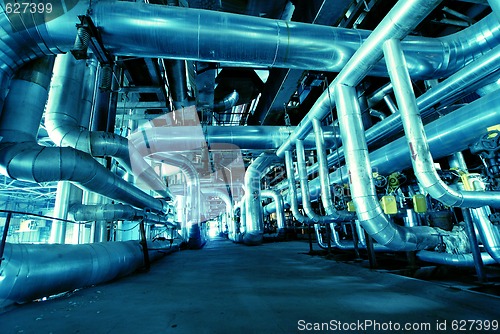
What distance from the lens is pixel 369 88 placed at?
14.4 ft

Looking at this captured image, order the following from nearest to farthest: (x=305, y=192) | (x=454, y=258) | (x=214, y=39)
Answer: (x=214, y=39) < (x=454, y=258) < (x=305, y=192)

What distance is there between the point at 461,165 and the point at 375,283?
2.08 meters

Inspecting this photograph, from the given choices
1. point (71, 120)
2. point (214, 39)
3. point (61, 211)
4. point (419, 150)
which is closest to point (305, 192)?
point (419, 150)

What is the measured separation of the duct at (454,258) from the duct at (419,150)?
983mm

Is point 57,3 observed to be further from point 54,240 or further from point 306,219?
point 306,219

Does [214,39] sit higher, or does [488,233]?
[214,39]

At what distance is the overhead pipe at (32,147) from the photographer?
2287 mm

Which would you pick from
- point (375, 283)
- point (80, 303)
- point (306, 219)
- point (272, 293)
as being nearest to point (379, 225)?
point (375, 283)

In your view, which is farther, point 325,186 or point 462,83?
point 325,186

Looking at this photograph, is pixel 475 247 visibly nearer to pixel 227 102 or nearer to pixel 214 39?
pixel 214 39

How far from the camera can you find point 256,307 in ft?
5.15

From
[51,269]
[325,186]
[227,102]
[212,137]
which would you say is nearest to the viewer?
[51,269]

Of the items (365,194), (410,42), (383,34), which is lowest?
(365,194)

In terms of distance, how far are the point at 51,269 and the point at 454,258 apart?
3.46 metres
